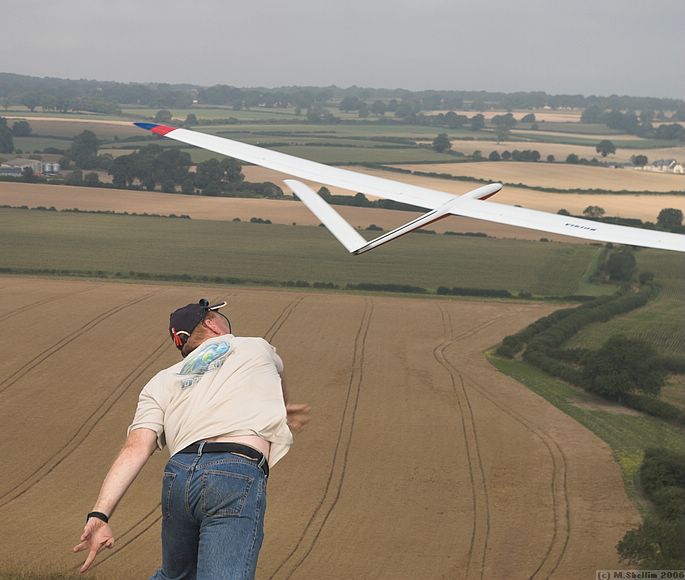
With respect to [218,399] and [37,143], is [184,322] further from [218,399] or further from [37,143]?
[37,143]

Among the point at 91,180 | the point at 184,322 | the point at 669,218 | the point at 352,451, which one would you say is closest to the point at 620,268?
the point at 669,218

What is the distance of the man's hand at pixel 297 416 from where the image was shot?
5965 millimetres

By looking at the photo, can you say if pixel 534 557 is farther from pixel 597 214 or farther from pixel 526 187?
pixel 526 187

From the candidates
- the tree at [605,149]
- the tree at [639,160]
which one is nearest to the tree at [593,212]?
the tree at [639,160]

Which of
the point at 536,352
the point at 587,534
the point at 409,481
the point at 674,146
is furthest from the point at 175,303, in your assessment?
the point at 674,146

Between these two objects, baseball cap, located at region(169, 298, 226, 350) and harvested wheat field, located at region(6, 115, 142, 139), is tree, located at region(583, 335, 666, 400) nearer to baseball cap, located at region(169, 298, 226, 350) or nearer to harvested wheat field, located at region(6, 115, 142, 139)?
baseball cap, located at region(169, 298, 226, 350)

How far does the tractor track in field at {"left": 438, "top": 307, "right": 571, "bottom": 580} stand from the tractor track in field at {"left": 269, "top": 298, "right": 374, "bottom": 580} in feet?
15.0

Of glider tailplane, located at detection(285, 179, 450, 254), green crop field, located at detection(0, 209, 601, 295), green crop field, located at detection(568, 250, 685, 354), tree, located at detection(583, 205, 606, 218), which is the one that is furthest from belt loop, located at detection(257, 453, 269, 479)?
tree, located at detection(583, 205, 606, 218)

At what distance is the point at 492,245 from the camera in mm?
78875

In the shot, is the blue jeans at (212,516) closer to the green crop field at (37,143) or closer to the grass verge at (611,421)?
the grass verge at (611,421)

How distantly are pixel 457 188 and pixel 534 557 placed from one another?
82.5 metres

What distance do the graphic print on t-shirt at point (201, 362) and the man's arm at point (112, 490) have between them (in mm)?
528

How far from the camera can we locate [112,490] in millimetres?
5090

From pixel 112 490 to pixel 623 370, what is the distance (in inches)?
1656
